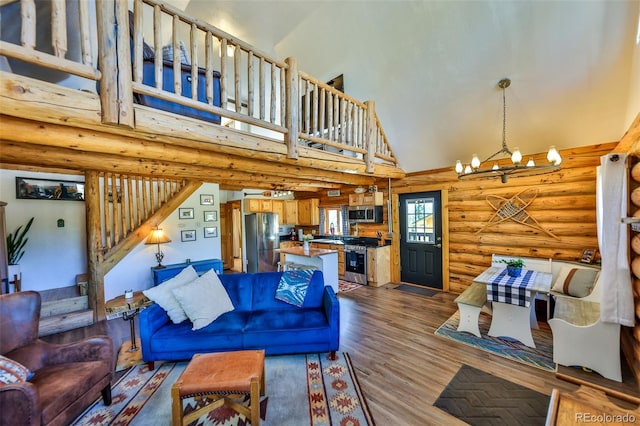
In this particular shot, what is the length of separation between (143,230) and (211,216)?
5.17 ft

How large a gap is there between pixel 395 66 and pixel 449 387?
170 inches

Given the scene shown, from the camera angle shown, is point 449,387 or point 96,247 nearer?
point 449,387

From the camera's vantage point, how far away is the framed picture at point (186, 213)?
5.48m

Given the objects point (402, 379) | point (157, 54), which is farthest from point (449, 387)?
point (157, 54)

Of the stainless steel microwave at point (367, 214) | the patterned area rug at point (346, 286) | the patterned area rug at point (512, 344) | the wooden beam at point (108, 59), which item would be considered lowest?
the patterned area rug at point (512, 344)

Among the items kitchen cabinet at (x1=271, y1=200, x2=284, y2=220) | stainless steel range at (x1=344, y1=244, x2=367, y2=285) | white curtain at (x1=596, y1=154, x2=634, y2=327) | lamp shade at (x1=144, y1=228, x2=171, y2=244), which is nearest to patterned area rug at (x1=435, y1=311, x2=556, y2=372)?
white curtain at (x1=596, y1=154, x2=634, y2=327)

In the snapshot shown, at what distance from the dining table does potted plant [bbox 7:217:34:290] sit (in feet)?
21.8

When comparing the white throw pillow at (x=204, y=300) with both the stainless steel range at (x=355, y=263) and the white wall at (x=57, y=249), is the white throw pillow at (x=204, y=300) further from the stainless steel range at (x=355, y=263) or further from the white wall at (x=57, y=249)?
the stainless steel range at (x=355, y=263)

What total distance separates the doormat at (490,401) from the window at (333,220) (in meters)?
4.75

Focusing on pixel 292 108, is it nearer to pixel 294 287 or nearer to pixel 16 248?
pixel 294 287

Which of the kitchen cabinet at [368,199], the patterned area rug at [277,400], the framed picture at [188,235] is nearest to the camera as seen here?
the patterned area rug at [277,400]

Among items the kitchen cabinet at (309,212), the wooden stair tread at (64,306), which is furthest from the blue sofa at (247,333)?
the kitchen cabinet at (309,212)

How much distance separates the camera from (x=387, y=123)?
4730 millimetres

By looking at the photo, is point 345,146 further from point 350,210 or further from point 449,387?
point 449,387
